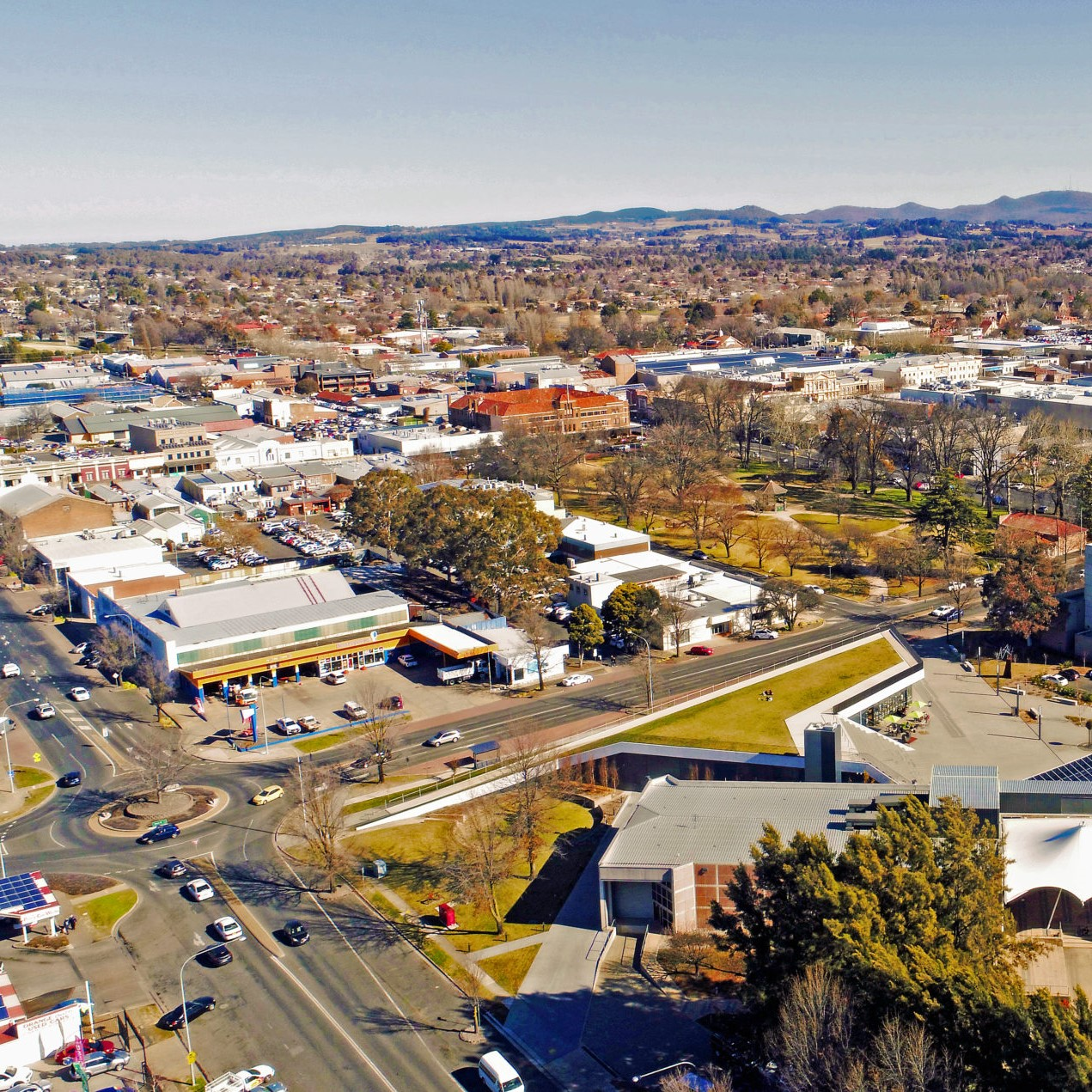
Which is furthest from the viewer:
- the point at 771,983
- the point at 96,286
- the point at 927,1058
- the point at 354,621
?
the point at 96,286

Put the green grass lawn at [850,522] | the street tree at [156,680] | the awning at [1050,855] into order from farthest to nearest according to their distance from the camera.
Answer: the green grass lawn at [850,522], the street tree at [156,680], the awning at [1050,855]

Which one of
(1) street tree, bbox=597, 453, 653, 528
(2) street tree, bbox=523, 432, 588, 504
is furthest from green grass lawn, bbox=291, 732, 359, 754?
(2) street tree, bbox=523, 432, 588, 504

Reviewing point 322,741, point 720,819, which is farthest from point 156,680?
point 720,819

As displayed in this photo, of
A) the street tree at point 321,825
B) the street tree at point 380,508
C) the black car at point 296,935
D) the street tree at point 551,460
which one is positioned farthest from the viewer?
the street tree at point 551,460

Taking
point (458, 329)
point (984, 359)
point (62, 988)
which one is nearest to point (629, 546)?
point (62, 988)

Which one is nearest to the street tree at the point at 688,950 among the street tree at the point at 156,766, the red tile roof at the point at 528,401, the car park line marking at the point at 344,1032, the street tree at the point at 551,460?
the car park line marking at the point at 344,1032

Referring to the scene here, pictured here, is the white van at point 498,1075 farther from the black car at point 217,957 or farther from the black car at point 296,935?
the black car at point 217,957

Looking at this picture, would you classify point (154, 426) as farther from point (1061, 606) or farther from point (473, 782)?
point (1061, 606)
